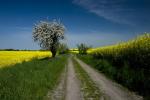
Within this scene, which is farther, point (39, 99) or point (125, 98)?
point (125, 98)

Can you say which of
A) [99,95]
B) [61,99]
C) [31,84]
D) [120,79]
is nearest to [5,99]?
[61,99]

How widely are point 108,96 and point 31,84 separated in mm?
4689

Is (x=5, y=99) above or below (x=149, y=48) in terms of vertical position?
below

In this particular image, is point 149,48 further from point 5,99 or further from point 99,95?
point 5,99

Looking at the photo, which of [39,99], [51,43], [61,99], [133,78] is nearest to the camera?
[39,99]

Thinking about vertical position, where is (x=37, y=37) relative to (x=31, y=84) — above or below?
above

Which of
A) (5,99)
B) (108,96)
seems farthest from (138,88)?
(5,99)

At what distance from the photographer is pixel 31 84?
1583cm

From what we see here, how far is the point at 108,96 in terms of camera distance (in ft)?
49.0

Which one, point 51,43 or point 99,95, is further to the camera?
point 51,43

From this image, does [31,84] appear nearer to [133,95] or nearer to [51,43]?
[133,95]

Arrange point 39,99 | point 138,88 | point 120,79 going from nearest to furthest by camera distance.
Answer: point 39,99
point 138,88
point 120,79

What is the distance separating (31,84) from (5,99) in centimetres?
488

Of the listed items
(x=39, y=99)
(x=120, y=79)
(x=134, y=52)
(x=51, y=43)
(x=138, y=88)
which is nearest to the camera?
(x=39, y=99)
